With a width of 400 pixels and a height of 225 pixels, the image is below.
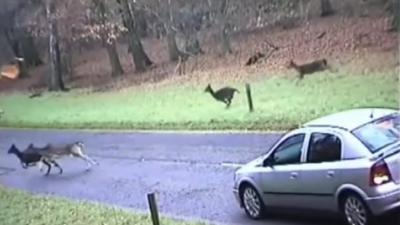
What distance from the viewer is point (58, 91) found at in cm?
1606

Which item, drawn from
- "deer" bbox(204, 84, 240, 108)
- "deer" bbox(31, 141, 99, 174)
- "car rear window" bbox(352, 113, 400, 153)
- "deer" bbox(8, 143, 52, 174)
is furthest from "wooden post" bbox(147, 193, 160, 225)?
"deer" bbox(204, 84, 240, 108)

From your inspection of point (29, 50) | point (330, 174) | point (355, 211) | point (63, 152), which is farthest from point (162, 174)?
point (29, 50)

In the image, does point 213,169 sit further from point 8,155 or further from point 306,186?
point 8,155

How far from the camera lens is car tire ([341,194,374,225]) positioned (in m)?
6.07

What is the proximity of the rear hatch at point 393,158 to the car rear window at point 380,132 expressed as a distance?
11cm

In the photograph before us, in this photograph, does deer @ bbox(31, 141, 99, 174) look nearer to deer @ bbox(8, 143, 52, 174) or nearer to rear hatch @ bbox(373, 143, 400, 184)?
deer @ bbox(8, 143, 52, 174)

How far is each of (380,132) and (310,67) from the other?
6.02 metres

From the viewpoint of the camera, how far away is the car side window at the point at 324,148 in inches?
254

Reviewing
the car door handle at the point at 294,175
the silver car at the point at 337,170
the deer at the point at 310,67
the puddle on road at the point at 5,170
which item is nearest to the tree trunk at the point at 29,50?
the puddle on road at the point at 5,170

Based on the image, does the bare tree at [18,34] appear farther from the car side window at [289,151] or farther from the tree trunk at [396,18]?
the car side window at [289,151]

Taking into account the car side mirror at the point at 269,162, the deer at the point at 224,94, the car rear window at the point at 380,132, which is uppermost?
the deer at the point at 224,94

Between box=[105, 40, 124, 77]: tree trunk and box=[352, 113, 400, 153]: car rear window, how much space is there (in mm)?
8739

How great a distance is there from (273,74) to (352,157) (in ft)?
21.1

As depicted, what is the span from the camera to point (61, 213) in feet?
27.7
